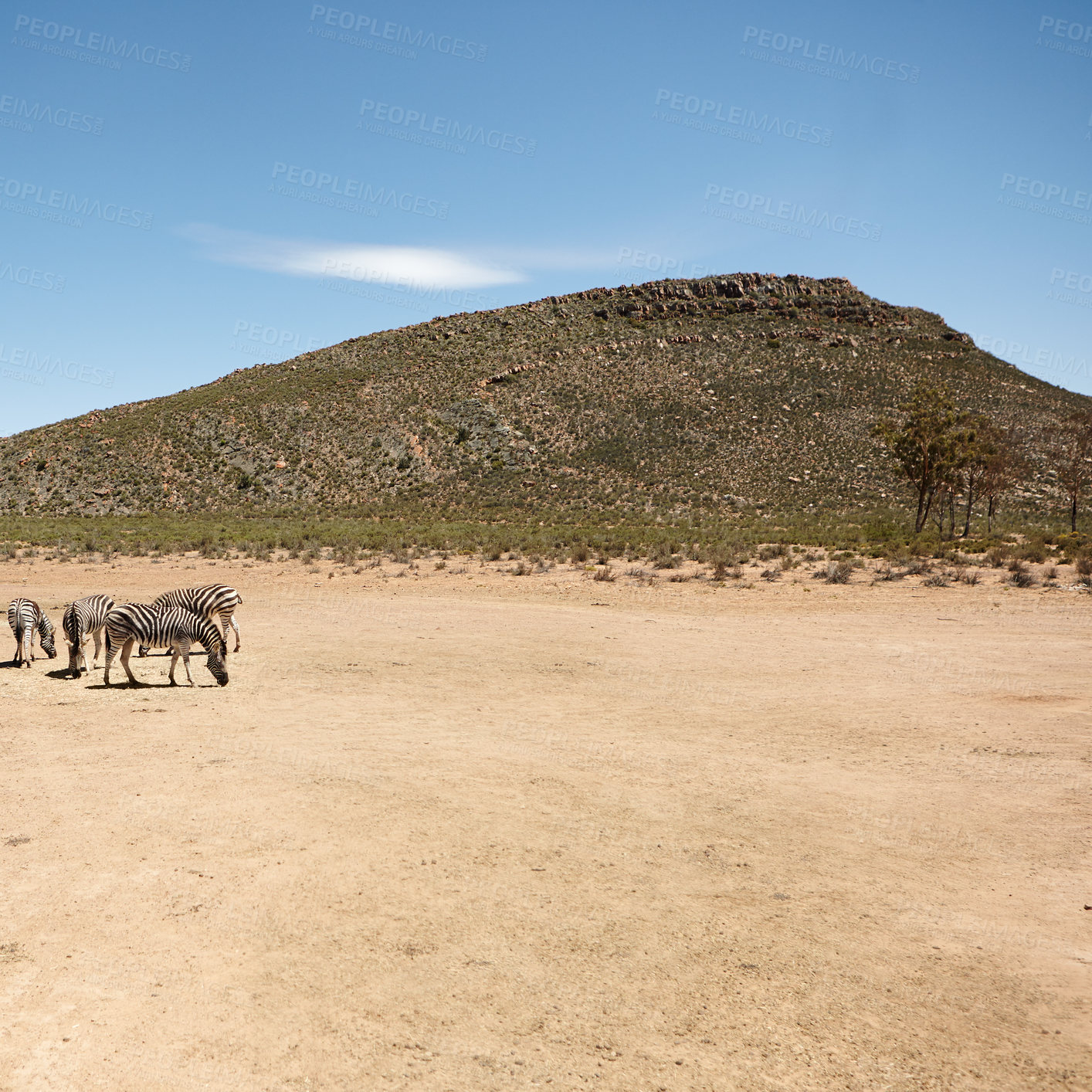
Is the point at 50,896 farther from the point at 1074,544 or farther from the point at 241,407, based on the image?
the point at 241,407

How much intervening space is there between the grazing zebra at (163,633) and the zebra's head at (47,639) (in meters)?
2.62

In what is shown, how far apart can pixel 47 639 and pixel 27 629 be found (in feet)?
2.62

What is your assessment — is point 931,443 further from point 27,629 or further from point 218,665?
point 27,629

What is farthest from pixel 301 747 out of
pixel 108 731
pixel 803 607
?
pixel 803 607

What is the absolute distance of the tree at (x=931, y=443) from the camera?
41625 mm

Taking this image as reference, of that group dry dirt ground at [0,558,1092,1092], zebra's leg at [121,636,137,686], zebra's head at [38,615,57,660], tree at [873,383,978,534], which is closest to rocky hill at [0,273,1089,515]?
tree at [873,383,978,534]

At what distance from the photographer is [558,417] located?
7906 centimetres

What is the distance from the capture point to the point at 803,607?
23.7m

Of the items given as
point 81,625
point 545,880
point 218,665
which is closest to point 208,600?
point 81,625

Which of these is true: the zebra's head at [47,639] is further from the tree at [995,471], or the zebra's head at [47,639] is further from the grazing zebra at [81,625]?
the tree at [995,471]

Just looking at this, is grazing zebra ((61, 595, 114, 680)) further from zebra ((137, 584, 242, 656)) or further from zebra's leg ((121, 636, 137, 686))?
zebra's leg ((121, 636, 137, 686))

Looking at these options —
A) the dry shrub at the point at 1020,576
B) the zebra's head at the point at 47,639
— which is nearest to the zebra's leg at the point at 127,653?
the zebra's head at the point at 47,639

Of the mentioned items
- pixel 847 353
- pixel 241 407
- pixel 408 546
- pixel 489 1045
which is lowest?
pixel 489 1045

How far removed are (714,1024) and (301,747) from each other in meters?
6.78
